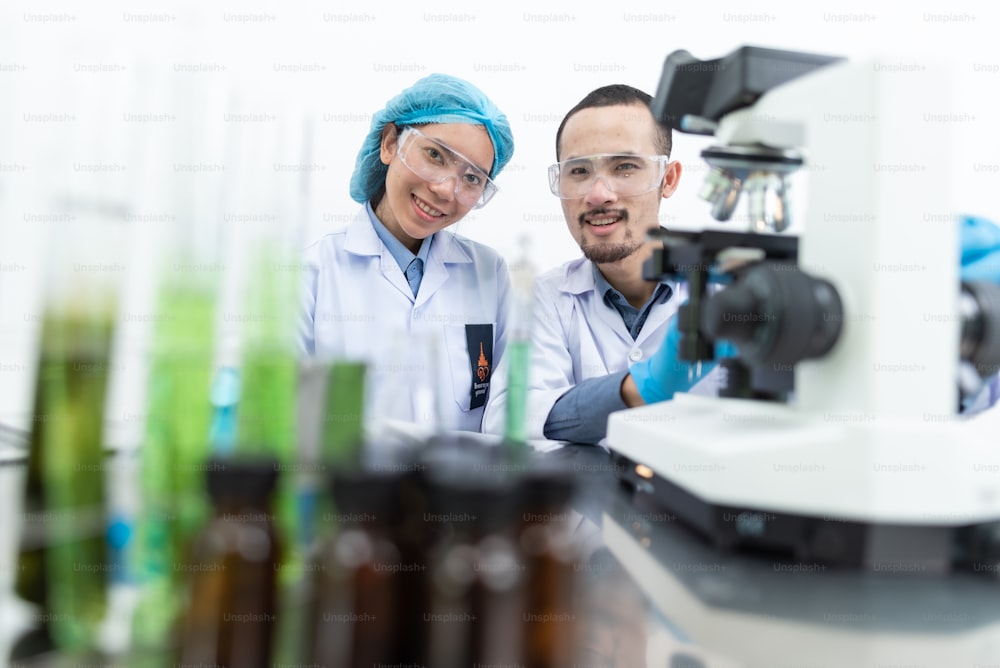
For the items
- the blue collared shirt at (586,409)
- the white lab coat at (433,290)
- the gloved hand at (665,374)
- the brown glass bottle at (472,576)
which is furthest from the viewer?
the white lab coat at (433,290)

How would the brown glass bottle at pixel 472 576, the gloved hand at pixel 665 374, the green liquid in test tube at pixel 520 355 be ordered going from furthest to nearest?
1. the gloved hand at pixel 665 374
2. the green liquid in test tube at pixel 520 355
3. the brown glass bottle at pixel 472 576

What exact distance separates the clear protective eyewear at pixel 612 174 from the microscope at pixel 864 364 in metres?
1.00

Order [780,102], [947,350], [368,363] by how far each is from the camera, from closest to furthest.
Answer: [368,363] → [947,350] → [780,102]

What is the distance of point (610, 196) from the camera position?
1.73m

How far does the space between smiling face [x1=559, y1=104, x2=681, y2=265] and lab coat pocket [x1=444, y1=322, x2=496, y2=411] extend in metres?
0.40

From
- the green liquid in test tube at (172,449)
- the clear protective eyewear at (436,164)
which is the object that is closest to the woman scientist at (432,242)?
the clear protective eyewear at (436,164)

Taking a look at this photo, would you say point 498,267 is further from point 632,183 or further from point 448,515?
point 448,515

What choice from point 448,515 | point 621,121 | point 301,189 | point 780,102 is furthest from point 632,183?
point 448,515

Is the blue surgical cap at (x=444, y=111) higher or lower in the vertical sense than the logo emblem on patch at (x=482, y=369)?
higher

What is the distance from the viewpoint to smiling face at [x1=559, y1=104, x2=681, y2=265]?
1.75 m

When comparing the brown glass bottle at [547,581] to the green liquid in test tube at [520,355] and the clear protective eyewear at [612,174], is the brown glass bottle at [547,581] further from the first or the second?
the clear protective eyewear at [612,174]

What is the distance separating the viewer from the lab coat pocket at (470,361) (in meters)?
1.73

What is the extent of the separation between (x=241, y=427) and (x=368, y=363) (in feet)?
0.32

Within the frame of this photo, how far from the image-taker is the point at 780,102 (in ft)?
2.41
